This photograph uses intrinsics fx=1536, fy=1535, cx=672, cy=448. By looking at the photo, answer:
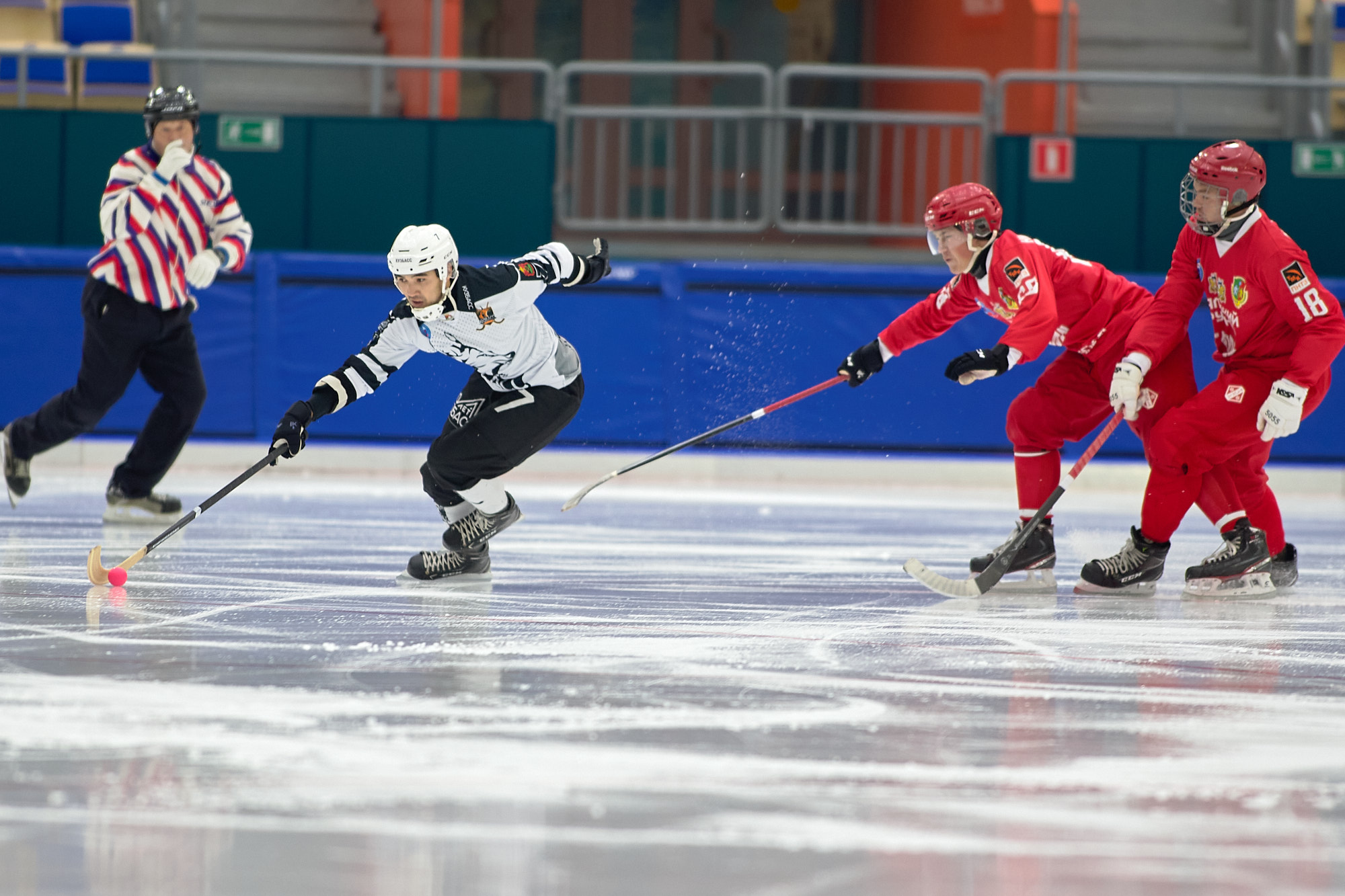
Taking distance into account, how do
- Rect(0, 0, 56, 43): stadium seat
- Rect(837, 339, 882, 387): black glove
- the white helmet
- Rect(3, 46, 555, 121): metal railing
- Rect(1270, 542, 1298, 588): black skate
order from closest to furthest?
the white helmet → Rect(1270, 542, 1298, 588): black skate → Rect(837, 339, 882, 387): black glove → Rect(3, 46, 555, 121): metal railing → Rect(0, 0, 56, 43): stadium seat

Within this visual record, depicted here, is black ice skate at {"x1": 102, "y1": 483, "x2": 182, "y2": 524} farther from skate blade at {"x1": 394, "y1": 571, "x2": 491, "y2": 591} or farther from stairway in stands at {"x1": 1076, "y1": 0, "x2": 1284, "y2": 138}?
stairway in stands at {"x1": 1076, "y1": 0, "x2": 1284, "y2": 138}

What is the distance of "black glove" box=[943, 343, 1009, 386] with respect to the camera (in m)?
4.43

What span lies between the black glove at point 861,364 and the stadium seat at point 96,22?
7574 millimetres

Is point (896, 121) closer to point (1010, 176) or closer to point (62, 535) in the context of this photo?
point (1010, 176)

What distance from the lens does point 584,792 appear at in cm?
224

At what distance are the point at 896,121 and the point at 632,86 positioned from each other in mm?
3938

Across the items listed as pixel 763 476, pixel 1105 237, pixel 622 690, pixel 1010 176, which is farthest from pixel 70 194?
pixel 622 690

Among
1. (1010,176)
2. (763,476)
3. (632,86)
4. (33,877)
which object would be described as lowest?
(763,476)

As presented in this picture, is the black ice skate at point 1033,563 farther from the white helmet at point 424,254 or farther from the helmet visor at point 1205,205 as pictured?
the white helmet at point 424,254

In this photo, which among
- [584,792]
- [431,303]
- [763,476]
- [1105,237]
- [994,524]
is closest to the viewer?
[584,792]

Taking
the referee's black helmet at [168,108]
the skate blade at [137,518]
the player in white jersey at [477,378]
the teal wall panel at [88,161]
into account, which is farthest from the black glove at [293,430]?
the teal wall panel at [88,161]

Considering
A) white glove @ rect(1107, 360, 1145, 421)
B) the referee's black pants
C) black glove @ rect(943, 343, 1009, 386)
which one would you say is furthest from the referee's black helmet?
white glove @ rect(1107, 360, 1145, 421)

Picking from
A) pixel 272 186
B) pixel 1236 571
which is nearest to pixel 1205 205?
pixel 1236 571

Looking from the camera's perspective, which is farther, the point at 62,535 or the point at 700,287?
the point at 700,287
